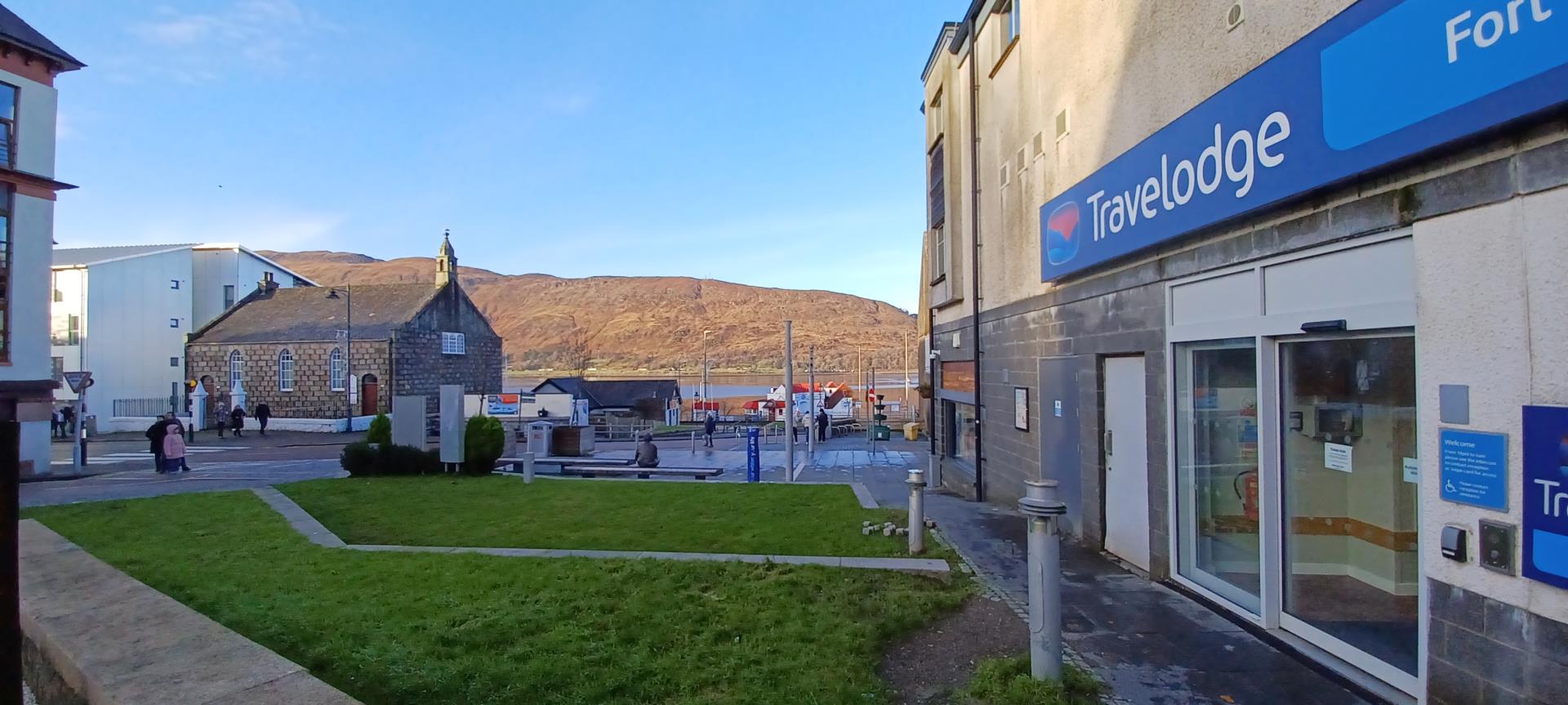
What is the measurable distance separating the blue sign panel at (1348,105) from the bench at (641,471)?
11440 mm

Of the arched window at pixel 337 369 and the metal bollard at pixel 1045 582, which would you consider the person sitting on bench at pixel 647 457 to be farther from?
the arched window at pixel 337 369

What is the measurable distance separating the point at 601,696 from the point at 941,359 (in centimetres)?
1214

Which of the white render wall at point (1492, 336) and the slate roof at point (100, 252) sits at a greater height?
the slate roof at point (100, 252)

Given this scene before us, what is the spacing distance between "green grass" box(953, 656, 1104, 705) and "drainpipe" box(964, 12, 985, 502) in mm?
8498

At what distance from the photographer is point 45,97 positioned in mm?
19156

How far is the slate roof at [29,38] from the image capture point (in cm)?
1822

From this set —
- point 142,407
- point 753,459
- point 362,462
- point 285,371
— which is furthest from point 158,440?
point 142,407

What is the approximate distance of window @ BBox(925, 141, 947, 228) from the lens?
15.0 meters

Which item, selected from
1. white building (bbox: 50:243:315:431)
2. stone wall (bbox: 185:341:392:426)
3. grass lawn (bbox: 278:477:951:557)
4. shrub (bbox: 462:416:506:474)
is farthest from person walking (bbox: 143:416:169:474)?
white building (bbox: 50:243:315:431)

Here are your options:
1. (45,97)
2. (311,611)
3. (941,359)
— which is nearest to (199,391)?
(45,97)

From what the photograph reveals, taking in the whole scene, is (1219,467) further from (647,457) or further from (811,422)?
(811,422)

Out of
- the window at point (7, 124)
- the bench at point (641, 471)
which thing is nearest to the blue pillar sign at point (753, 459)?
the bench at point (641, 471)

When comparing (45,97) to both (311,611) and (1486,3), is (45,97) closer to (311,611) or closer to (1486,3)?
(311,611)

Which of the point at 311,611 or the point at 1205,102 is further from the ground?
the point at 1205,102
